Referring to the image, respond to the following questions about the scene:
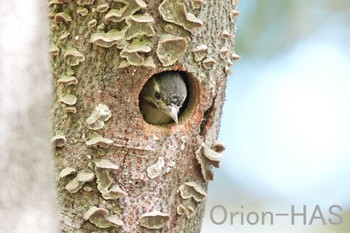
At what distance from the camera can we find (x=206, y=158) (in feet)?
7.07

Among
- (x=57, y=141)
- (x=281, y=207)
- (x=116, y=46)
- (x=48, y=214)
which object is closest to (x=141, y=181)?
(x=57, y=141)

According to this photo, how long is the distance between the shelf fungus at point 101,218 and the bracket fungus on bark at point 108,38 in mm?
482

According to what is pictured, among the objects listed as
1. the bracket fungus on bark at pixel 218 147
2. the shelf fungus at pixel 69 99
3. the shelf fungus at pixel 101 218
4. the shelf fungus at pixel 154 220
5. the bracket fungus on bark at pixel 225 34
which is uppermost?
the bracket fungus on bark at pixel 225 34

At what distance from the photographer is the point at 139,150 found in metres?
2.05

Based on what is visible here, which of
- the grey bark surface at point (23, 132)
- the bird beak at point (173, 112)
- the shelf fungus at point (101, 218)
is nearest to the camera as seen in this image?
the grey bark surface at point (23, 132)

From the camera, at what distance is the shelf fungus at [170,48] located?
204 centimetres

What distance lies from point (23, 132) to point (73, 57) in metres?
1.07

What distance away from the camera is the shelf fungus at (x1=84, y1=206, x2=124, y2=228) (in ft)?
6.54

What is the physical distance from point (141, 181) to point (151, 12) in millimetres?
506

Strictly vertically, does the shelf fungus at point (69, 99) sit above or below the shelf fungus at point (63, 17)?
below

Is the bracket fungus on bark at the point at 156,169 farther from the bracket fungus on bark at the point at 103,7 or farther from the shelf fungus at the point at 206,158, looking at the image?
the bracket fungus on bark at the point at 103,7

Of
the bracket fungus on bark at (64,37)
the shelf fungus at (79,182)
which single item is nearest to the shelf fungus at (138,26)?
the bracket fungus on bark at (64,37)

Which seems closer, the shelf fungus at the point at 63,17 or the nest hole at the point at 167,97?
the shelf fungus at the point at 63,17

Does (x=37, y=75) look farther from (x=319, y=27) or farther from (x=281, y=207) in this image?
(x=319, y=27)
